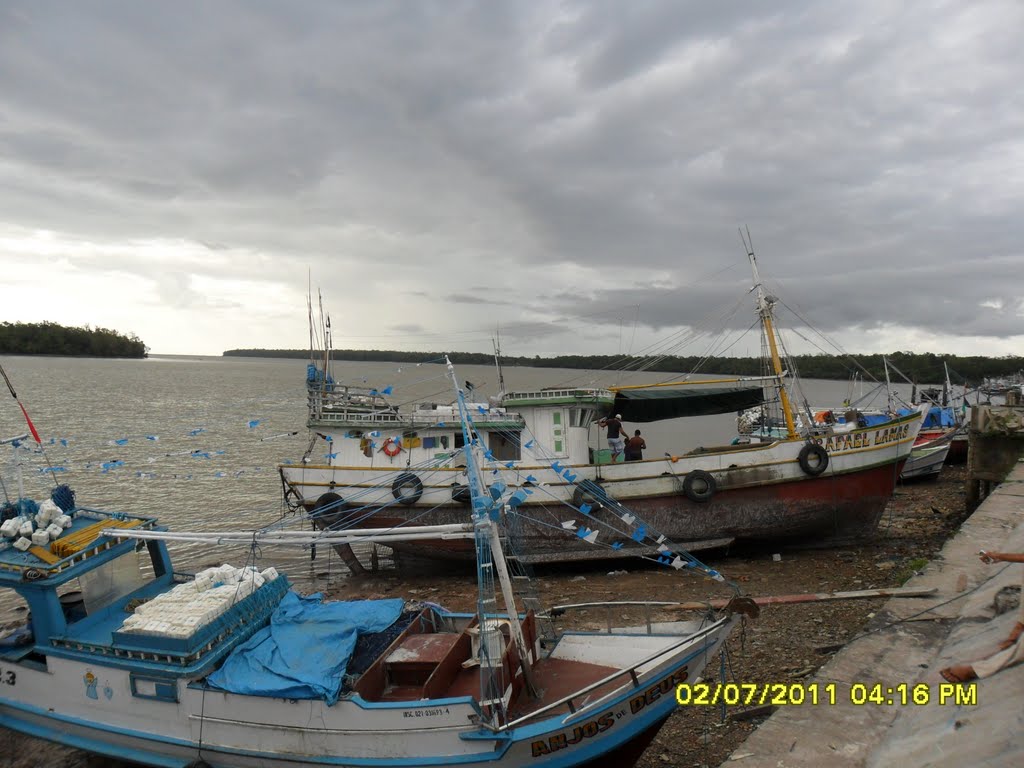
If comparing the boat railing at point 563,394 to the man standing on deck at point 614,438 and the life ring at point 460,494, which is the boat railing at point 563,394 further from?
the life ring at point 460,494

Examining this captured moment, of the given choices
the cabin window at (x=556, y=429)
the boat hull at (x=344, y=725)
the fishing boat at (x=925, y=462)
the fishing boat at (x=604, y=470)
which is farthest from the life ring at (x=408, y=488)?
the fishing boat at (x=925, y=462)

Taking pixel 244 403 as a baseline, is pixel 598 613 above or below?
below

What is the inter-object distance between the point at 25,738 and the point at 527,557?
9.75m

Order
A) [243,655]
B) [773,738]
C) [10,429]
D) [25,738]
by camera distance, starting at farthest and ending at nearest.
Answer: [10,429], [25,738], [243,655], [773,738]

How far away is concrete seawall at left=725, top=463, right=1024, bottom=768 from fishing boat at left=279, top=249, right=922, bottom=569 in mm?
6373

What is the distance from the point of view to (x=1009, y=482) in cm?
1402

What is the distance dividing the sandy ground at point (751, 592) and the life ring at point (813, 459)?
2.32 metres

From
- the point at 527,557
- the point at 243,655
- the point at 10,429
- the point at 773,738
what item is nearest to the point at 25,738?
the point at 243,655

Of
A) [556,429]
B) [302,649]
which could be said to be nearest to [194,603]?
[302,649]

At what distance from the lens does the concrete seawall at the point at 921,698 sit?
4082mm

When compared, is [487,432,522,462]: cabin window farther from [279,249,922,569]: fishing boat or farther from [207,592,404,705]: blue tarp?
[207,592,404,705]: blue tarp

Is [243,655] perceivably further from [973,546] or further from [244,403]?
[244,403]

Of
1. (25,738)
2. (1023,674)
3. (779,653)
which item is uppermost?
(1023,674)

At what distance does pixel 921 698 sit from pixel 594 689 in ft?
9.77
